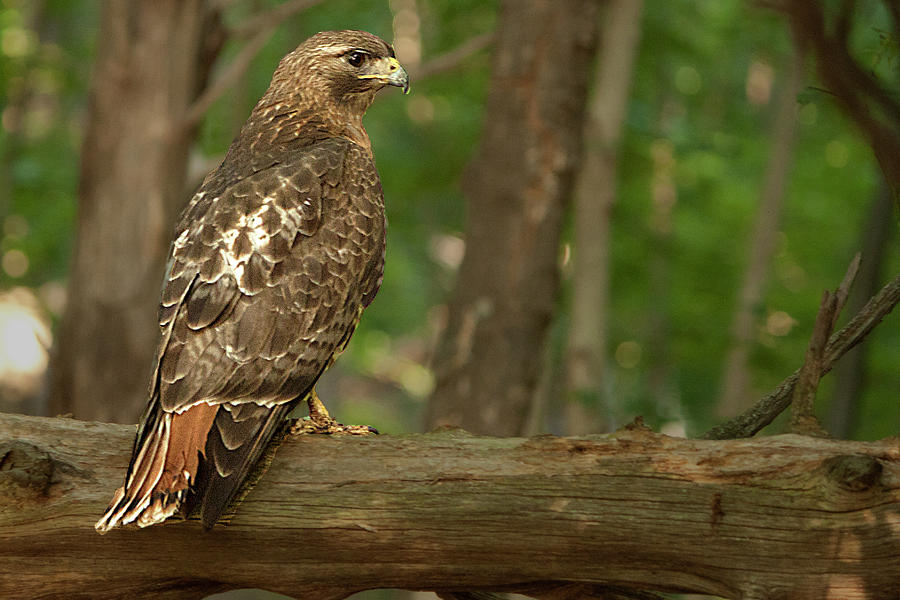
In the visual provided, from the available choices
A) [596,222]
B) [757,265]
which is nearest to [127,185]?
[596,222]

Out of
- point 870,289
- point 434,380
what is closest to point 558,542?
point 434,380

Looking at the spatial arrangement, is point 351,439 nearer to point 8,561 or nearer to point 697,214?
point 8,561

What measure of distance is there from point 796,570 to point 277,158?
2772 mm

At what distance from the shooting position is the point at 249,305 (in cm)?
408

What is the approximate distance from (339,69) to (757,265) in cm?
832

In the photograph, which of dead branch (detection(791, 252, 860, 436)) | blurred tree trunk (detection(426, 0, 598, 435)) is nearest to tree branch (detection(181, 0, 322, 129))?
blurred tree trunk (detection(426, 0, 598, 435))

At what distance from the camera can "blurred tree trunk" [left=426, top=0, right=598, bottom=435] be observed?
7.90 metres

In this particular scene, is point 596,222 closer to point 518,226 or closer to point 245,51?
point 518,226

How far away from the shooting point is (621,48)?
411 inches

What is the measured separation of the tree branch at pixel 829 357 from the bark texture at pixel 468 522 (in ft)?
1.66

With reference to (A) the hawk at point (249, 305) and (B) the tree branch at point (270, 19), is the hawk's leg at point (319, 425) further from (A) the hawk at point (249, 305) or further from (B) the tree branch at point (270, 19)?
(B) the tree branch at point (270, 19)

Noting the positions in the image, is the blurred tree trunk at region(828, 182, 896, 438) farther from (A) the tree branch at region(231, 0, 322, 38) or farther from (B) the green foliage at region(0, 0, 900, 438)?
(A) the tree branch at region(231, 0, 322, 38)

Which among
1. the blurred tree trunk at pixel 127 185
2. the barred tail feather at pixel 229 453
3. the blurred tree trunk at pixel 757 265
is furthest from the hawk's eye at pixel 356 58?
the blurred tree trunk at pixel 757 265

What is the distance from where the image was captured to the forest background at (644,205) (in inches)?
399
